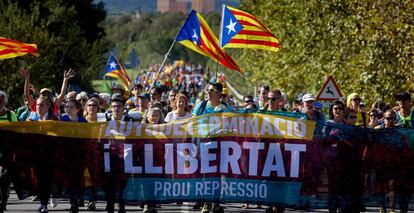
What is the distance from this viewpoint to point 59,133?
1641 centimetres

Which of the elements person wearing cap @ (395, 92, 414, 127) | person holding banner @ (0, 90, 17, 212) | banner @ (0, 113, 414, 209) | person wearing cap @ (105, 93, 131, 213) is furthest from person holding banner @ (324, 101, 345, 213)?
person holding banner @ (0, 90, 17, 212)

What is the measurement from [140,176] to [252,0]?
51001 mm

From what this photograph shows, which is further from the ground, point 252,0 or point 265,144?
point 252,0

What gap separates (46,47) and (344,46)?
11.8 metres

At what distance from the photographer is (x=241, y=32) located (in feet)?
88.9

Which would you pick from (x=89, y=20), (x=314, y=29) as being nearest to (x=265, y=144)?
(x=314, y=29)

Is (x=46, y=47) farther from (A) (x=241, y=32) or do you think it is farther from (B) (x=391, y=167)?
(B) (x=391, y=167)

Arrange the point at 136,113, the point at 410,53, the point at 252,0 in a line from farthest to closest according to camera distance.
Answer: the point at 252,0 → the point at 410,53 → the point at 136,113

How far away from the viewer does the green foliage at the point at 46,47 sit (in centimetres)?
4481

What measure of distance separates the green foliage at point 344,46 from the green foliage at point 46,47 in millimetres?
7916

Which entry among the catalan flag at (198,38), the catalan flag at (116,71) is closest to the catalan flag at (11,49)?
the catalan flag at (198,38)

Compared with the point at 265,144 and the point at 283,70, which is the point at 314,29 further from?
the point at 265,144

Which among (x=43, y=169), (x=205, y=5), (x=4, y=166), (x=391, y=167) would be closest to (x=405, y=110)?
(x=391, y=167)

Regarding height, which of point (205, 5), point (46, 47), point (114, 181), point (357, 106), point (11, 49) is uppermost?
point (205, 5)
